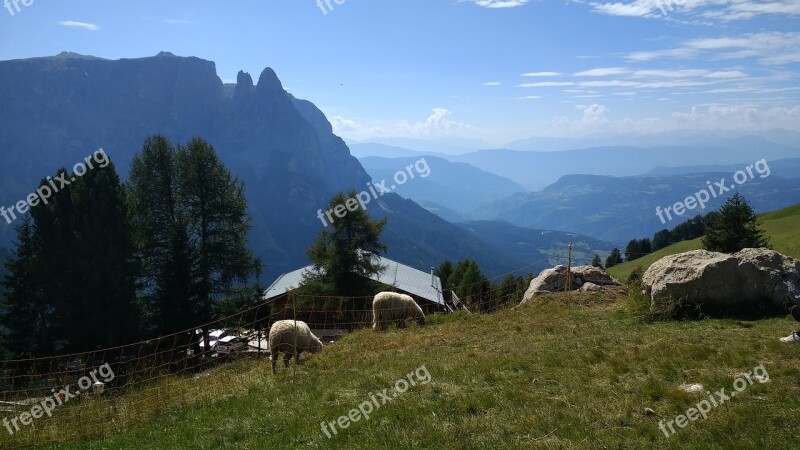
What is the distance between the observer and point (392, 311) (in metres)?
22.8

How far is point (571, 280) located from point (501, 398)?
626 inches

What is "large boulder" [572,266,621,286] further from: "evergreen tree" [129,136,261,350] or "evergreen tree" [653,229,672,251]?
"evergreen tree" [653,229,672,251]

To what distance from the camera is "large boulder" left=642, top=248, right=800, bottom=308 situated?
1572 centimetres

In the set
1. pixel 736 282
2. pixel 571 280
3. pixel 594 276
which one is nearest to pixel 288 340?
pixel 571 280

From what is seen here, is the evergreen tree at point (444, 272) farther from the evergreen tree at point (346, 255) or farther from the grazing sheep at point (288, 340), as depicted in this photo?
Result: the grazing sheep at point (288, 340)

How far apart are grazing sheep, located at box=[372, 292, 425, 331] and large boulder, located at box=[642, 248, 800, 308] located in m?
10.0

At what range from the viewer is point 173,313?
36.2 metres

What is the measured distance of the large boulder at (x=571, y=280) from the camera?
79.5ft

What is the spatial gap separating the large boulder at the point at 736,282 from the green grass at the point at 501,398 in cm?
118

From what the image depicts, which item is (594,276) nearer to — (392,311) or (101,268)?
(392,311)

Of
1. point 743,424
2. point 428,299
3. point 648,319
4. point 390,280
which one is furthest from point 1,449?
point 390,280

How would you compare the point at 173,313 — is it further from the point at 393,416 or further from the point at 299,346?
the point at 393,416

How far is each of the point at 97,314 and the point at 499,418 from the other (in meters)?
32.2

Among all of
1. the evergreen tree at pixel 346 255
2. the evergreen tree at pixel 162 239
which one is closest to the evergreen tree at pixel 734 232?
the evergreen tree at pixel 346 255
